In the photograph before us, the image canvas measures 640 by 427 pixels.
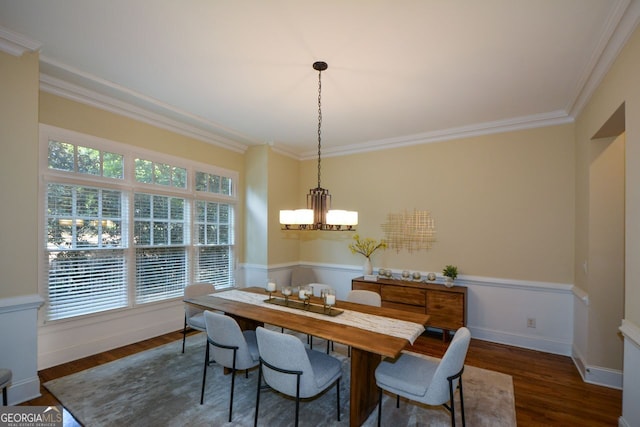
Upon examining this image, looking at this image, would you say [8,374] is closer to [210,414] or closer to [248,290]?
[210,414]

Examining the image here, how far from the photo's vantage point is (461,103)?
11.0 feet

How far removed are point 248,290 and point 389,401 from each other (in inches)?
74.0

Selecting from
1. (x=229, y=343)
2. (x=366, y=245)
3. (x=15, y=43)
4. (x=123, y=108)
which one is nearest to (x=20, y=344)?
(x=229, y=343)

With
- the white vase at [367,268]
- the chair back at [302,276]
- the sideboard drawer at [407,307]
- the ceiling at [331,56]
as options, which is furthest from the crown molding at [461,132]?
the sideboard drawer at [407,307]

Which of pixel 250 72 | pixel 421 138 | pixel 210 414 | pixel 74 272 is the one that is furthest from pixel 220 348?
pixel 421 138

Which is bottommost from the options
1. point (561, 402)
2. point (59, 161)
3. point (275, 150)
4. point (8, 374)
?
point (561, 402)

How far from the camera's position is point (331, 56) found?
2.52 meters

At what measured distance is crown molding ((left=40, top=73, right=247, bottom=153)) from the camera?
300cm

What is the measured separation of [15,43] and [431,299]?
4.81 metres

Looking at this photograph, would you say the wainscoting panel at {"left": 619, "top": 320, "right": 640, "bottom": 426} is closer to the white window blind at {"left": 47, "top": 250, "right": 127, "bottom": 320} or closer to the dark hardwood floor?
the dark hardwood floor

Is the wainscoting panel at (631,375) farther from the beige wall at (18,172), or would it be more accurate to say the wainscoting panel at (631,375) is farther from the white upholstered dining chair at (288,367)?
the beige wall at (18,172)

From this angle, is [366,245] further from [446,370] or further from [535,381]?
[446,370]

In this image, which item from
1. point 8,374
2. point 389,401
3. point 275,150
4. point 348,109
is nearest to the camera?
point 8,374

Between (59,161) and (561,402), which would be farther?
(59,161)
